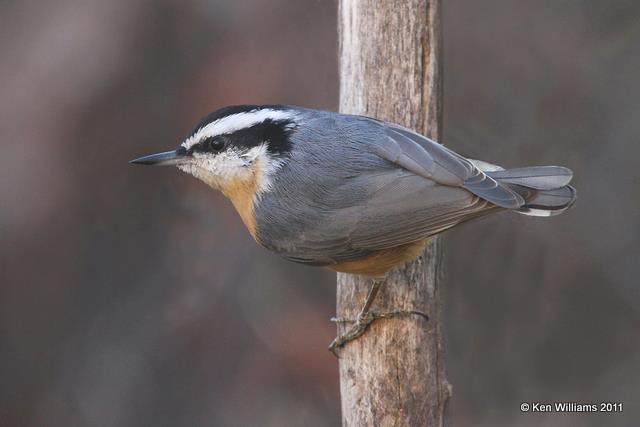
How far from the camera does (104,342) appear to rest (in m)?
5.12

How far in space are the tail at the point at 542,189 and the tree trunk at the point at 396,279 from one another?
20.3 inches

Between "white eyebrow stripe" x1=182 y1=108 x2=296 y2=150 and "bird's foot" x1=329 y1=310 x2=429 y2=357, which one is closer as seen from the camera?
"white eyebrow stripe" x1=182 y1=108 x2=296 y2=150

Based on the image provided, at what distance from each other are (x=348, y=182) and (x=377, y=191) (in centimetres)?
12

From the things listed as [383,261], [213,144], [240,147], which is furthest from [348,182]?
[213,144]

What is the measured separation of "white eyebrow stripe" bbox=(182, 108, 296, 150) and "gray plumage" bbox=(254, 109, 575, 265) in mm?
144

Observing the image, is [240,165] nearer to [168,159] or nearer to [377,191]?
[168,159]

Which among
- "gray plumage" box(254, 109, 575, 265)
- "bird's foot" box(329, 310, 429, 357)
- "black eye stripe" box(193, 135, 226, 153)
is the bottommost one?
"bird's foot" box(329, 310, 429, 357)

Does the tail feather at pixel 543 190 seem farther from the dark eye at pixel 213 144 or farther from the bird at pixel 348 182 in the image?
the dark eye at pixel 213 144

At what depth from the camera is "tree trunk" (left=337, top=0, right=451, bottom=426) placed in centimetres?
350

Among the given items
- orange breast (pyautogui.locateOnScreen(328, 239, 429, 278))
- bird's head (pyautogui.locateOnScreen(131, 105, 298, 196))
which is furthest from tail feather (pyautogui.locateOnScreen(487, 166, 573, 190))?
bird's head (pyautogui.locateOnScreen(131, 105, 298, 196))

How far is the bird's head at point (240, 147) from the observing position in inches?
132

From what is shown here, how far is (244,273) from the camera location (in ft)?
17.1

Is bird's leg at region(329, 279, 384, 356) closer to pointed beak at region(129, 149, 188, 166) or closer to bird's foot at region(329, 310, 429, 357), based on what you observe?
bird's foot at region(329, 310, 429, 357)

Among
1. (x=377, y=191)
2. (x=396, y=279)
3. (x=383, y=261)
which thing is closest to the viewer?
(x=377, y=191)
